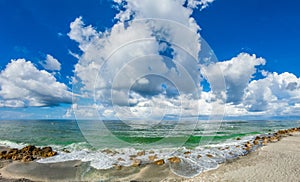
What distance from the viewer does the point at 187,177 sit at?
9148mm

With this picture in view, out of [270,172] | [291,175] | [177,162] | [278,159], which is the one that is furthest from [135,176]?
[278,159]

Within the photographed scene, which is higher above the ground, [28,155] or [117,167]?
[28,155]

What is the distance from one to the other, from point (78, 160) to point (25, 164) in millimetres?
3036

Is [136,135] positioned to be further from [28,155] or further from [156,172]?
[156,172]

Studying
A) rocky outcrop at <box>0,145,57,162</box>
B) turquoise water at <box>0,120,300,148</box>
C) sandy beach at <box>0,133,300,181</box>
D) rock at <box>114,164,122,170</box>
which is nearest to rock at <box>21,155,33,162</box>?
rocky outcrop at <box>0,145,57,162</box>

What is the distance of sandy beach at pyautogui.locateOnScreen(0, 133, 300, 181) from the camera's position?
8727 millimetres

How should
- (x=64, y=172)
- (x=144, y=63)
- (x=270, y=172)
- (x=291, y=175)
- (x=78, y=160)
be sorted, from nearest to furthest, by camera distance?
(x=291, y=175), (x=270, y=172), (x=64, y=172), (x=78, y=160), (x=144, y=63)

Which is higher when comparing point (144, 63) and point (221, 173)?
point (144, 63)

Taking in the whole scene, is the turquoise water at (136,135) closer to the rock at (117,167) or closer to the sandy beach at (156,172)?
the sandy beach at (156,172)

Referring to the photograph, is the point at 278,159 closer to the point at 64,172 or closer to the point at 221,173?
the point at 221,173

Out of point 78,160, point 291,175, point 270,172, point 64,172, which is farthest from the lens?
point 78,160

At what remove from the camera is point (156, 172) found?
10008 mm

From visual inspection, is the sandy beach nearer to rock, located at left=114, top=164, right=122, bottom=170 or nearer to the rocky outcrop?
rock, located at left=114, top=164, right=122, bottom=170

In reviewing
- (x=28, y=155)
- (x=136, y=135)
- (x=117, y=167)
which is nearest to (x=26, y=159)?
(x=28, y=155)
